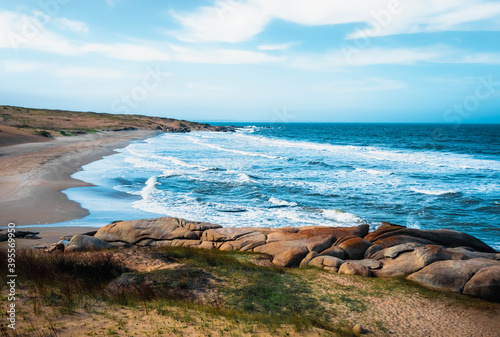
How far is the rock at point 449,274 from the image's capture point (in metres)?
10.3

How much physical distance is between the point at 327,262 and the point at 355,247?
1934 millimetres

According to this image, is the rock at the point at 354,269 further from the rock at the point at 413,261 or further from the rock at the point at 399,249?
the rock at the point at 399,249

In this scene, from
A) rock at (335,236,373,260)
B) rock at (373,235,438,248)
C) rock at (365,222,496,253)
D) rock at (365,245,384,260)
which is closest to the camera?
rock at (365,245,384,260)

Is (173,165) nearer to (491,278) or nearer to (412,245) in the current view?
(412,245)

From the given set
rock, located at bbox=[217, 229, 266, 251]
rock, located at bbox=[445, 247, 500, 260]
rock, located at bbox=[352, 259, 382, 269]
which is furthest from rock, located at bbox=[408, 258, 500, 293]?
rock, located at bbox=[217, 229, 266, 251]

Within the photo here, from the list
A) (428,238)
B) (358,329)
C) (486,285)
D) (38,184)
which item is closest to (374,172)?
(428,238)

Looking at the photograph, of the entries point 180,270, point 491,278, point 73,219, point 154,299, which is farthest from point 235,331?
point 73,219

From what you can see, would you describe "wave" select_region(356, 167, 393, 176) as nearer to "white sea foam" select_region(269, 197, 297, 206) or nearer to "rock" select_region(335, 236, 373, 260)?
"white sea foam" select_region(269, 197, 297, 206)

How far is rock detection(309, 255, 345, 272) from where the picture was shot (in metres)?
12.0

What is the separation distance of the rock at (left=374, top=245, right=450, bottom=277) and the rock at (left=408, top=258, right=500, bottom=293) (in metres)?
0.29

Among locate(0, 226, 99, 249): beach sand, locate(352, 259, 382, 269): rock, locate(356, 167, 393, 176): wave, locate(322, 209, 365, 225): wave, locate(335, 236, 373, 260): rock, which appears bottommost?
locate(0, 226, 99, 249): beach sand

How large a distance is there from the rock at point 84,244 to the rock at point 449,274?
37.9 feet

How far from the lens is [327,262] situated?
40.0ft

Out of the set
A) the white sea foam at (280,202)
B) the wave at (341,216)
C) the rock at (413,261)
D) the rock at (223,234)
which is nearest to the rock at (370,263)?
the rock at (413,261)
